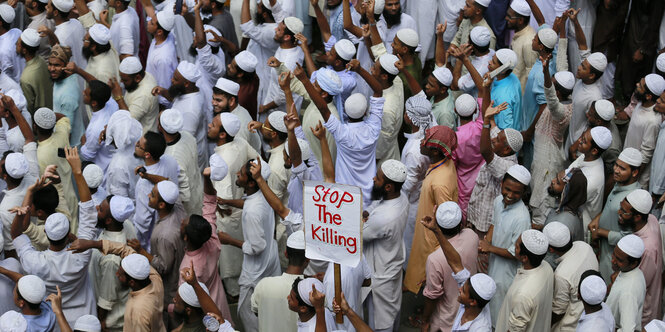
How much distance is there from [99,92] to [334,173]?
2.80 metres

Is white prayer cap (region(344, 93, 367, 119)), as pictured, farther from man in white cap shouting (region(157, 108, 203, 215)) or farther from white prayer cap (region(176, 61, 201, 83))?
white prayer cap (region(176, 61, 201, 83))

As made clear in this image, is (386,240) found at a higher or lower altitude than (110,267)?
higher

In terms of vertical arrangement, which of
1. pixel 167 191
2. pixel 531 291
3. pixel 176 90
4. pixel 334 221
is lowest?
pixel 176 90

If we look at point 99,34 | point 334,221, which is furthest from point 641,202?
point 99,34

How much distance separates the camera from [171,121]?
8.52m

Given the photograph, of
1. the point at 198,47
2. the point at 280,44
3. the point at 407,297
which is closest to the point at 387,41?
the point at 280,44

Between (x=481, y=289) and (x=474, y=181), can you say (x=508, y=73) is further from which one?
(x=481, y=289)

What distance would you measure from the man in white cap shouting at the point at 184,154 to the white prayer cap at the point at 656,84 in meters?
4.46

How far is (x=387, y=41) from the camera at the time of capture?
11.0m

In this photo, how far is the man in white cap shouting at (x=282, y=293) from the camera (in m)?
6.65

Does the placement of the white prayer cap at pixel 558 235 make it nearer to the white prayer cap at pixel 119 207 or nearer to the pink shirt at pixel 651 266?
the pink shirt at pixel 651 266

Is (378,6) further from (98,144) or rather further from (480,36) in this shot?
(98,144)

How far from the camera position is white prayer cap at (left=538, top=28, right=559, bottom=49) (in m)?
9.58

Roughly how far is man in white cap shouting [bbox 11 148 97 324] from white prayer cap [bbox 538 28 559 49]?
4.92 m
